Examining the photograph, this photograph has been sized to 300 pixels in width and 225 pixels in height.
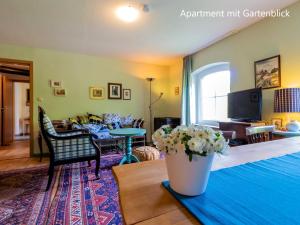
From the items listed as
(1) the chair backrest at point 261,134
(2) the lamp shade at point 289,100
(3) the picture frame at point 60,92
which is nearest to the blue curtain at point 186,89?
(2) the lamp shade at point 289,100

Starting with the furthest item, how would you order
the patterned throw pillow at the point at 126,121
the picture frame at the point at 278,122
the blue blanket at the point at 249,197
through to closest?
the patterned throw pillow at the point at 126,121, the picture frame at the point at 278,122, the blue blanket at the point at 249,197

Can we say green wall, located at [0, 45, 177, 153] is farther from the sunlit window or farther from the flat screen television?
the flat screen television

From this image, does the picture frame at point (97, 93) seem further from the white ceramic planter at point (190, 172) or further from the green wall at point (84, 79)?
the white ceramic planter at point (190, 172)

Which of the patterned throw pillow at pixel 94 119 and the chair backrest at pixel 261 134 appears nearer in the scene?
the chair backrest at pixel 261 134

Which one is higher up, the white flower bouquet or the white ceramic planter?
the white flower bouquet

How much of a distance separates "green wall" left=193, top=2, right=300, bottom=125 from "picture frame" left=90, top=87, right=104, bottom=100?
2.75m

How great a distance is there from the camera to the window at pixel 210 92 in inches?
146

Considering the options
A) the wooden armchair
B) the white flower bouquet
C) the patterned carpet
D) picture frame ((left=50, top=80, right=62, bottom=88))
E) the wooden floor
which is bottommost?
the patterned carpet

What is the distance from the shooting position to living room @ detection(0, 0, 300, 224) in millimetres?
1073

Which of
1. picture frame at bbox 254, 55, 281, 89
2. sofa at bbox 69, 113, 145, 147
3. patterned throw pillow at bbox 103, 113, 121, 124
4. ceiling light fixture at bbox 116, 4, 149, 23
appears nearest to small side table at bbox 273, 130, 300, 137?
picture frame at bbox 254, 55, 281, 89

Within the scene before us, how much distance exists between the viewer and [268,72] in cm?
255

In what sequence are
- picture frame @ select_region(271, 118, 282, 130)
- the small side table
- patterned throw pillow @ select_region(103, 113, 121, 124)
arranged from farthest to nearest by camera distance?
patterned throw pillow @ select_region(103, 113, 121, 124) < picture frame @ select_region(271, 118, 282, 130) < the small side table

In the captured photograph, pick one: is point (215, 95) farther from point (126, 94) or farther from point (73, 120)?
point (73, 120)

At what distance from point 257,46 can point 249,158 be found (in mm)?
2450
